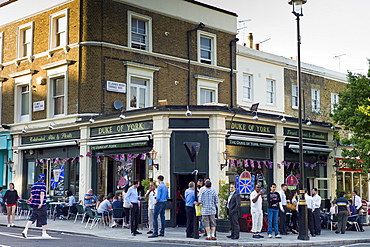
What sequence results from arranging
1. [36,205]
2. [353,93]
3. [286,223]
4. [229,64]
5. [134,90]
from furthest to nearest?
[229,64] → [134,90] → [353,93] → [286,223] → [36,205]

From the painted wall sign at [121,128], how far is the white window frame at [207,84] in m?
6.66

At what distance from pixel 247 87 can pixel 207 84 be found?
4.06 metres

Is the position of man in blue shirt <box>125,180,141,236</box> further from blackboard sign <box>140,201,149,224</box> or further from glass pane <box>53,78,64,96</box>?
glass pane <box>53,78,64,96</box>

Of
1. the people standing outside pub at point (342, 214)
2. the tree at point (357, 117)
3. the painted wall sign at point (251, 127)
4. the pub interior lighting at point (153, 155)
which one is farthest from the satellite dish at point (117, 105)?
the people standing outside pub at point (342, 214)

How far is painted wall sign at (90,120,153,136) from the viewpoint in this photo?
2058 cm

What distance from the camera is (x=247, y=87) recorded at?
31.0 metres

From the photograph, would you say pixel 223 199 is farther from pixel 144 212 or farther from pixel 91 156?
pixel 91 156

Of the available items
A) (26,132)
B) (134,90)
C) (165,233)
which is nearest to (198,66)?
(134,90)

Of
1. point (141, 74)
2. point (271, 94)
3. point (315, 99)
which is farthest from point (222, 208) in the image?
point (315, 99)

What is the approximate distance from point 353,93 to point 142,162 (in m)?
10.4

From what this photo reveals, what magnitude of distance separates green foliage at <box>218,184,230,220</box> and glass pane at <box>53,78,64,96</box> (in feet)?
35.0

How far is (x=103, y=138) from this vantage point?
22.6 m

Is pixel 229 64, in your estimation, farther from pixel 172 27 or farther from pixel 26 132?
pixel 26 132

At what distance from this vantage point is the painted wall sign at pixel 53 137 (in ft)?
79.4
